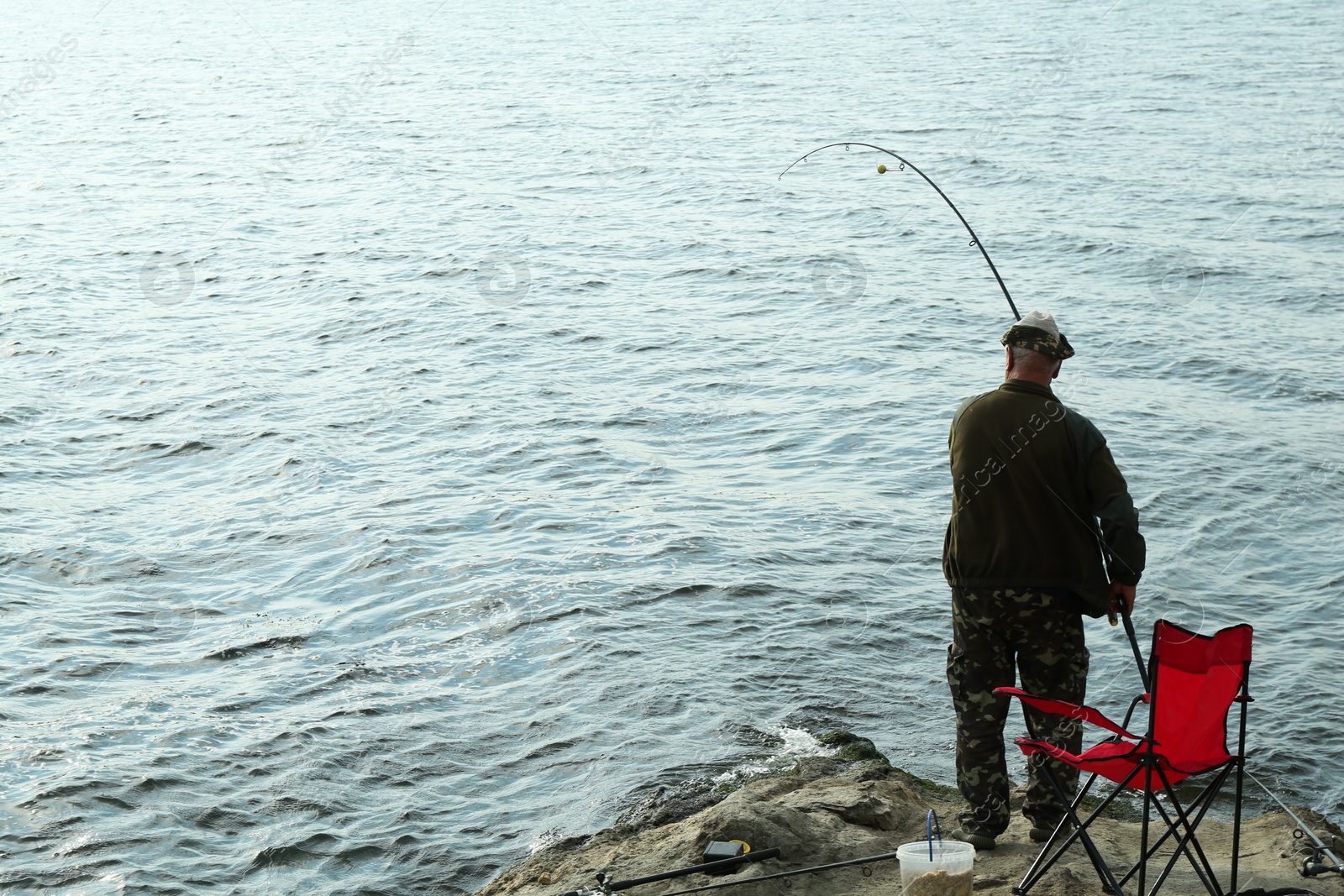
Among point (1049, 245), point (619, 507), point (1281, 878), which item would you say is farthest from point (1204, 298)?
point (1281, 878)

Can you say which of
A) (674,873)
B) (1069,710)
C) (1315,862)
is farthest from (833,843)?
(1315,862)

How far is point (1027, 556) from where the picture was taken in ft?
14.2

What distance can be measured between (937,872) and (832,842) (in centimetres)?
74

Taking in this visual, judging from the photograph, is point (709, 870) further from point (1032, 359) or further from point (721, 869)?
point (1032, 359)

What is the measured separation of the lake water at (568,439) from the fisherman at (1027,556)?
4.78 feet

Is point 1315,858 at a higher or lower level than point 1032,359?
lower

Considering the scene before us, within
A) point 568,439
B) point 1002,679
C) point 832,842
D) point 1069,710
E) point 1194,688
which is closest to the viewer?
point 1194,688

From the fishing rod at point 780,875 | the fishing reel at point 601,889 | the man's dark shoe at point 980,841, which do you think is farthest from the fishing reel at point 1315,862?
the fishing reel at point 601,889

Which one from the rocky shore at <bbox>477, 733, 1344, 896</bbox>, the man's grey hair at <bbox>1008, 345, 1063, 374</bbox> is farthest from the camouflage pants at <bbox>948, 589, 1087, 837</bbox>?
the man's grey hair at <bbox>1008, 345, 1063, 374</bbox>

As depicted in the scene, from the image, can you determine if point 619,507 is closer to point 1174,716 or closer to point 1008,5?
point 1174,716

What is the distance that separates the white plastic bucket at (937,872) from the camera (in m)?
3.96

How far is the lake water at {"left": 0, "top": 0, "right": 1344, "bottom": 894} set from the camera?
6035 mm

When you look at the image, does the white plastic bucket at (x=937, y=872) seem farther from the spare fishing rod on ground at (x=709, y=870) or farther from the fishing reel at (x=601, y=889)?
the fishing reel at (x=601, y=889)

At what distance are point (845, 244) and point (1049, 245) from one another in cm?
246
